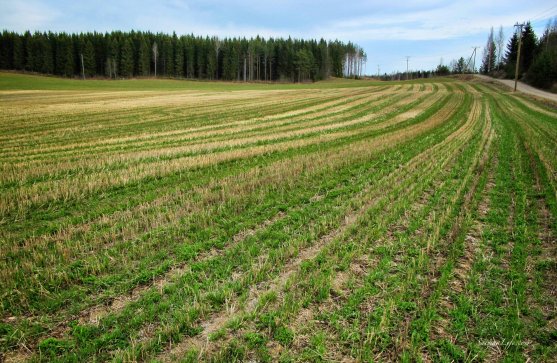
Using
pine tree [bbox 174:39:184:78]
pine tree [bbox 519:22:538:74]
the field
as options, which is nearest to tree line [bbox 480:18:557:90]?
pine tree [bbox 519:22:538:74]

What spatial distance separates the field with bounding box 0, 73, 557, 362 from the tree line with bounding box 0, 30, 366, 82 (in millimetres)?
110200

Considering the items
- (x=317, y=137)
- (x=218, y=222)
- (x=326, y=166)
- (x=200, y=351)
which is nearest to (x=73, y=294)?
(x=200, y=351)

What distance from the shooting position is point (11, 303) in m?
4.61

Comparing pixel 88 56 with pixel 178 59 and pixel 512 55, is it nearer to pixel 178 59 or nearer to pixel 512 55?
pixel 178 59

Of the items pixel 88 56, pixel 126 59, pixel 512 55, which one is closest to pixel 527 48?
pixel 512 55

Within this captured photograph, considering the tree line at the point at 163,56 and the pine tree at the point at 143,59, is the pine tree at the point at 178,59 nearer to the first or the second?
the tree line at the point at 163,56

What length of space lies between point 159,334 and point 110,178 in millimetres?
7844

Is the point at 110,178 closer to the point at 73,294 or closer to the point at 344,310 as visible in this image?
the point at 73,294

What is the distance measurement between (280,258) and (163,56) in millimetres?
123783

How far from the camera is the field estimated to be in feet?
12.9

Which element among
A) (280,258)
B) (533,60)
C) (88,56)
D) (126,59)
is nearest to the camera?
(280,258)

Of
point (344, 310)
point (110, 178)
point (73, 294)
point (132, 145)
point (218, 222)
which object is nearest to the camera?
point (344, 310)

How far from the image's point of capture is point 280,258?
575 cm

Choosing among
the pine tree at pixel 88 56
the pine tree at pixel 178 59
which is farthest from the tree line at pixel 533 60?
Answer: the pine tree at pixel 88 56
